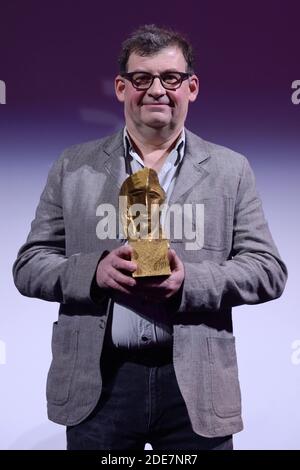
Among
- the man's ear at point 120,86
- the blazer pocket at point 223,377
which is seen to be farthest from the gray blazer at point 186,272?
the man's ear at point 120,86

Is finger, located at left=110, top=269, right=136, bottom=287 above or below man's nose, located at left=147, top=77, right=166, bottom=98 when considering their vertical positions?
below

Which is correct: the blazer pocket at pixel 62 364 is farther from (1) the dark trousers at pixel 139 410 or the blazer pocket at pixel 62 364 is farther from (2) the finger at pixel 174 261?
(2) the finger at pixel 174 261

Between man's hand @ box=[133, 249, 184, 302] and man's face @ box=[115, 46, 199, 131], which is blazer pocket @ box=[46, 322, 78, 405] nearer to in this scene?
man's hand @ box=[133, 249, 184, 302]

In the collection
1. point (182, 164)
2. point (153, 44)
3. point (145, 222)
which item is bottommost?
point (145, 222)

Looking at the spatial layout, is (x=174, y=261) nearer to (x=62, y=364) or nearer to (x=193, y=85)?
(x=62, y=364)

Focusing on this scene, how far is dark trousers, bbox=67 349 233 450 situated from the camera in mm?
1478

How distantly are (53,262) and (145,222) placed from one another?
0.88 ft

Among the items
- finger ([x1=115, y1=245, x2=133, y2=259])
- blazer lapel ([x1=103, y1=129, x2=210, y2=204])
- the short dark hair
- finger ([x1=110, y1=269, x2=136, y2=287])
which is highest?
the short dark hair

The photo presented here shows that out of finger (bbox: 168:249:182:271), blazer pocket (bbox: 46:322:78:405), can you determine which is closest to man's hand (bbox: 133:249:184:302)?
finger (bbox: 168:249:182:271)

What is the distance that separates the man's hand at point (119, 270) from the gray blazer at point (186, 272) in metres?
0.05

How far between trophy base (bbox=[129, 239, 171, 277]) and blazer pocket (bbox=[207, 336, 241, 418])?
249mm

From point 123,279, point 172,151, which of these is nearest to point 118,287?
point 123,279

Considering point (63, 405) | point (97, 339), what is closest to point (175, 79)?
point (97, 339)

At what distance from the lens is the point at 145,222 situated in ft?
4.54
